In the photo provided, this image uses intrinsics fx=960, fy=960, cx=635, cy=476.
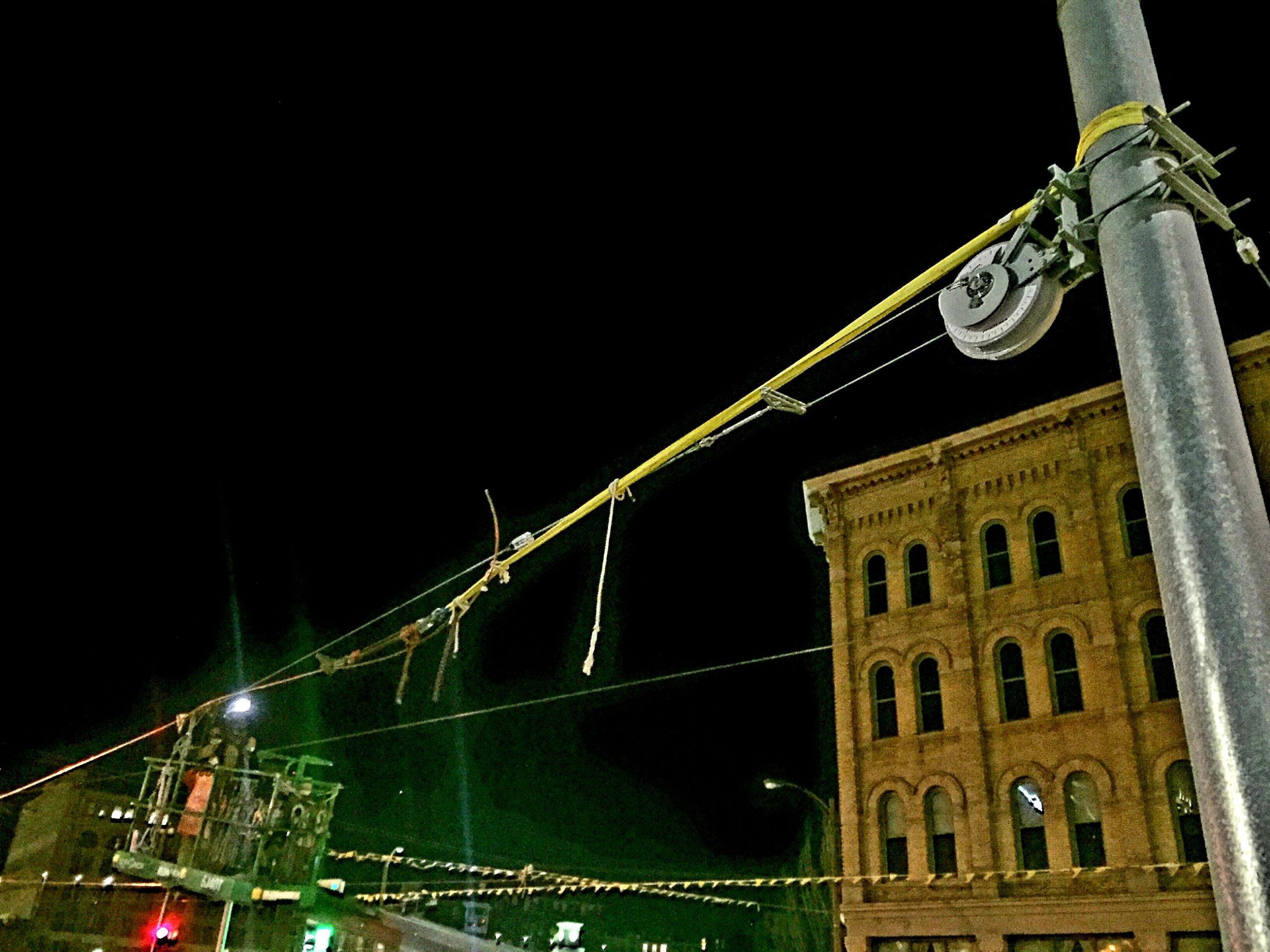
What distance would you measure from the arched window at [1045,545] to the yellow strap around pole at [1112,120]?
22584 millimetres

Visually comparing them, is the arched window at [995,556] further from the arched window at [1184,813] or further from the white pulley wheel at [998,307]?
the white pulley wheel at [998,307]

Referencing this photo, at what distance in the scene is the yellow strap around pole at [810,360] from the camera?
4.84m

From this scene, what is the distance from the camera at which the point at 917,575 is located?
26.9 metres

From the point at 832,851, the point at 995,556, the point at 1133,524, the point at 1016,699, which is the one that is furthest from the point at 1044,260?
the point at 995,556

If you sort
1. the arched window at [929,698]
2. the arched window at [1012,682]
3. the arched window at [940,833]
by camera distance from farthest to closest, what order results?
1. the arched window at [929,698]
2. the arched window at [1012,682]
3. the arched window at [940,833]

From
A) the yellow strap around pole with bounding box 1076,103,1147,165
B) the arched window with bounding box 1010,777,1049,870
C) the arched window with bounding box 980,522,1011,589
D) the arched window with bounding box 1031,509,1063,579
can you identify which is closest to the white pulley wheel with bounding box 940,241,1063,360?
the yellow strap around pole with bounding box 1076,103,1147,165

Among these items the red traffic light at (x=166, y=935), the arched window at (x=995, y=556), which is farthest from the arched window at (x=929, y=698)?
the red traffic light at (x=166, y=935)

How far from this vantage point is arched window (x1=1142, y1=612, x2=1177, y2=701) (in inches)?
859

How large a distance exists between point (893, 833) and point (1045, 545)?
8.37m

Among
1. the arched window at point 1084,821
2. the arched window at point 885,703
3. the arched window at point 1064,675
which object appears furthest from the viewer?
the arched window at point 885,703

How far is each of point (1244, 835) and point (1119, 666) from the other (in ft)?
72.8

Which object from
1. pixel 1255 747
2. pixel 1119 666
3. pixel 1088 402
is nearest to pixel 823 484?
pixel 1088 402

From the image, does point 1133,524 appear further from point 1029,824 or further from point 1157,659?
point 1029,824

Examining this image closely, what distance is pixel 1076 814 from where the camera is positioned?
22016 mm
